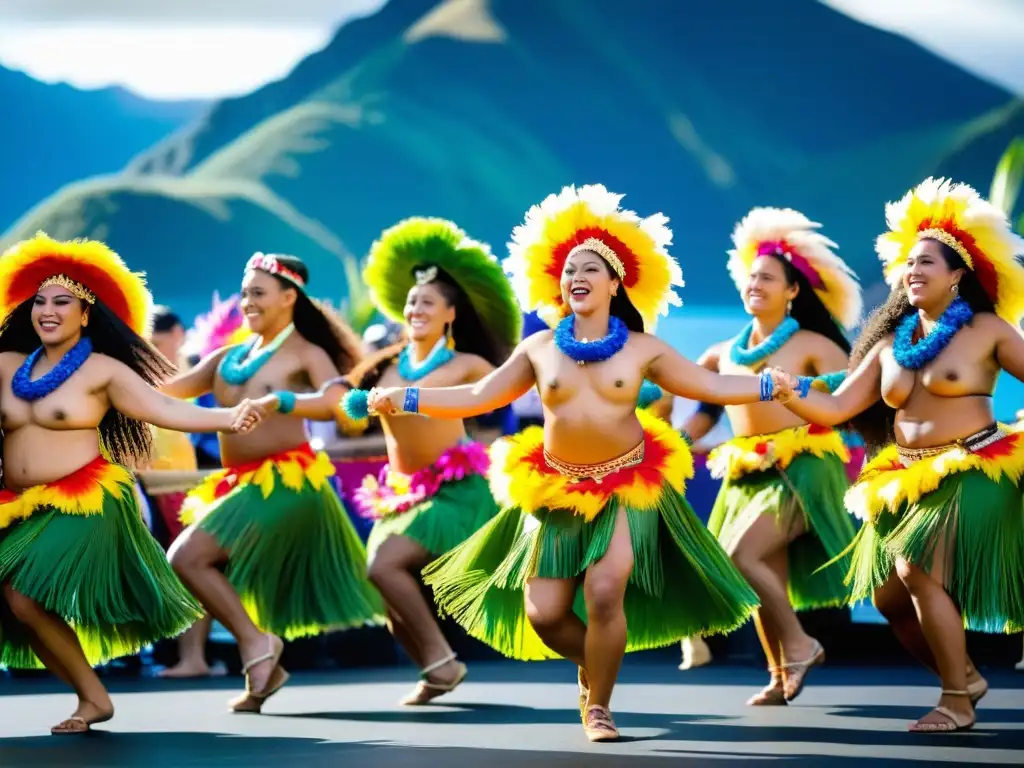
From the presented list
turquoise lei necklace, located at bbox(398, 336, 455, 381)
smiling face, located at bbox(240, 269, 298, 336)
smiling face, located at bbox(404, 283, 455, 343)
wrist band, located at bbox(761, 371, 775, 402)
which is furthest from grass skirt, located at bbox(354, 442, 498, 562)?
wrist band, located at bbox(761, 371, 775, 402)

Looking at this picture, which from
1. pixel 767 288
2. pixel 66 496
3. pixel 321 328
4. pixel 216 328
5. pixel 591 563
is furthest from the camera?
pixel 216 328

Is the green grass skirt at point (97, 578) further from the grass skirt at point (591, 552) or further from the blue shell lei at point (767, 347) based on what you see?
the blue shell lei at point (767, 347)

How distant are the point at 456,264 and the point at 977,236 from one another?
73.1 inches

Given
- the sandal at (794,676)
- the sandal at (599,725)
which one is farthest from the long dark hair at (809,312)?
the sandal at (599,725)

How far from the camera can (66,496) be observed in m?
4.92

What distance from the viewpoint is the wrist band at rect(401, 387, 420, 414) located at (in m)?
4.88

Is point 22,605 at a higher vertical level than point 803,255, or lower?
lower

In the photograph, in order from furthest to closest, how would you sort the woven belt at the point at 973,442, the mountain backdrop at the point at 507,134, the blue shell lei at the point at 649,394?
1. the mountain backdrop at the point at 507,134
2. the blue shell lei at the point at 649,394
3. the woven belt at the point at 973,442

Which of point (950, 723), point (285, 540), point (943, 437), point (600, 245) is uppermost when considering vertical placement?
point (600, 245)

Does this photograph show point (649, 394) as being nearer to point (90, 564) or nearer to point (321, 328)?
point (321, 328)

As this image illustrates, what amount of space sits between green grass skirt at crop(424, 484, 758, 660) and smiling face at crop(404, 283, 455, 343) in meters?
1.16

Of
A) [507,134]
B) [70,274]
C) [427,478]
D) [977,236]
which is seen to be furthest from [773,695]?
[507,134]

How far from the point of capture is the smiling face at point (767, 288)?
6.01 meters

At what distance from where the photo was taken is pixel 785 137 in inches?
430
